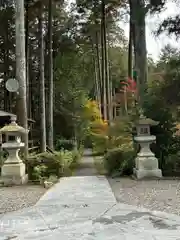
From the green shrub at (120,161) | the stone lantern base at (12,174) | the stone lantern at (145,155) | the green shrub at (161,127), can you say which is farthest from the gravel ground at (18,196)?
the green shrub at (161,127)

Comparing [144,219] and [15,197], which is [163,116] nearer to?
[15,197]

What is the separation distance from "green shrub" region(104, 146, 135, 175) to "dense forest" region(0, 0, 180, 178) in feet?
3.32

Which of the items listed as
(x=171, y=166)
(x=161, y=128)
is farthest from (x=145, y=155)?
(x=161, y=128)

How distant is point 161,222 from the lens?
18.1 ft

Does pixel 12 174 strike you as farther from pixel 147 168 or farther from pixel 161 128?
pixel 161 128

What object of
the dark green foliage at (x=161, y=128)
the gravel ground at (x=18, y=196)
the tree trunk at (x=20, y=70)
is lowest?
the gravel ground at (x=18, y=196)

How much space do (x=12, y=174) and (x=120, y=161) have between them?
3405 millimetres

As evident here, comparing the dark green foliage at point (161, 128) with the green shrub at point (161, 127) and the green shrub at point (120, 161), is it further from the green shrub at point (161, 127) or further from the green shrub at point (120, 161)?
the green shrub at point (120, 161)

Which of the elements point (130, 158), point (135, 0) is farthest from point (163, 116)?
point (135, 0)

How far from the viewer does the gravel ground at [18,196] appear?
23.7 ft

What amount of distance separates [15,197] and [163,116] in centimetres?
555

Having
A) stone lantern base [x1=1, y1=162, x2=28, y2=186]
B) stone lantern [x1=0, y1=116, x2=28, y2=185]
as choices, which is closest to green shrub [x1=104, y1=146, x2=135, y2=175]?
stone lantern [x1=0, y1=116, x2=28, y2=185]

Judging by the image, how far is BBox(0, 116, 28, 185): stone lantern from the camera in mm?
10420

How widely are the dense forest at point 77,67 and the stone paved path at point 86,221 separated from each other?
5096mm
